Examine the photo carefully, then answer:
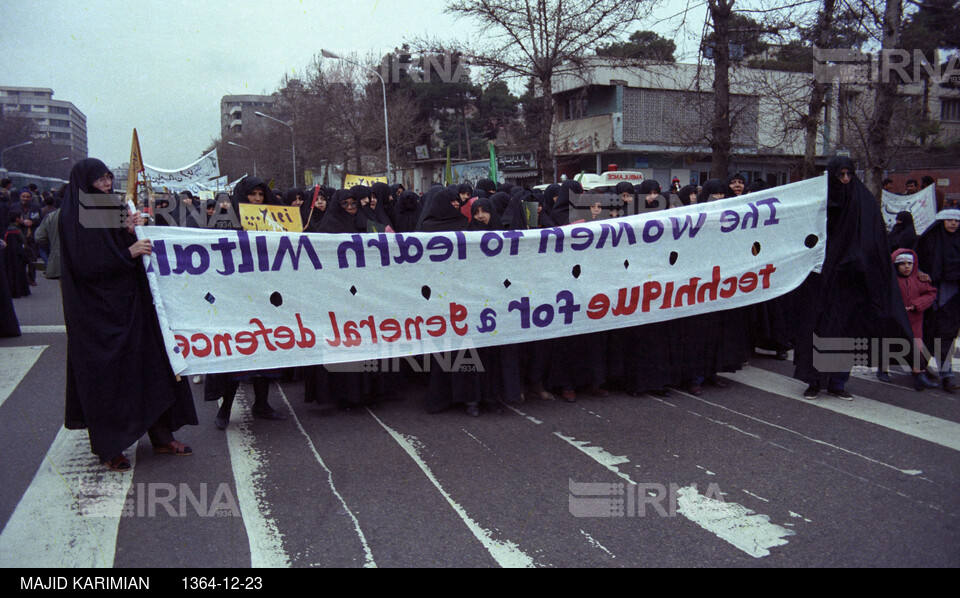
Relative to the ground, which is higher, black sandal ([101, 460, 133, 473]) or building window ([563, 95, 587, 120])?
building window ([563, 95, 587, 120])

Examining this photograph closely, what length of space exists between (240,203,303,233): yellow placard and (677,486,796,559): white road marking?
12.9 ft

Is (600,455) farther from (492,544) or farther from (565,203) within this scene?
(565,203)

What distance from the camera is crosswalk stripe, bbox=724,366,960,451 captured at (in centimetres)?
511

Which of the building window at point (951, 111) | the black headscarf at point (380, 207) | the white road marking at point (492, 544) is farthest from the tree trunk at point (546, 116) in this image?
the building window at point (951, 111)

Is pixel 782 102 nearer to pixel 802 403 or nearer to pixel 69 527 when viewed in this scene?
pixel 802 403

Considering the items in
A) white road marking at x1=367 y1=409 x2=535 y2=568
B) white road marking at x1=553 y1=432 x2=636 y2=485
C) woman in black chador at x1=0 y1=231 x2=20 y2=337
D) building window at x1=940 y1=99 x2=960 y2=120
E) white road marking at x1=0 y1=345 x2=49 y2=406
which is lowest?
white road marking at x1=367 y1=409 x2=535 y2=568

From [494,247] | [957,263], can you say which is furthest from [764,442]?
[957,263]

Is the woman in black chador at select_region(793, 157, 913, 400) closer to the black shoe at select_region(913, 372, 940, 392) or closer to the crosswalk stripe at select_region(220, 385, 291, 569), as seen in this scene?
the black shoe at select_region(913, 372, 940, 392)

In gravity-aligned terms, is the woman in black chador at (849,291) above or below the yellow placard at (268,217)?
below

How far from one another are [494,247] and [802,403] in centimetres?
290

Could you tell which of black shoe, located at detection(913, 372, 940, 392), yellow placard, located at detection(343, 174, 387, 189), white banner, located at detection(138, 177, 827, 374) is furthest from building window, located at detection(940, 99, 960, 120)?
white banner, located at detection(138, 177, 827, 374)

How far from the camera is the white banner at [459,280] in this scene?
16.4 ft

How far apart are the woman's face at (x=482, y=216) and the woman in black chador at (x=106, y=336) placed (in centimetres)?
256

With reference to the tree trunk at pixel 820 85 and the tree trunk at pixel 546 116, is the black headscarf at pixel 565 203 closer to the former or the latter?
the tree trunk at pixel 820 85
